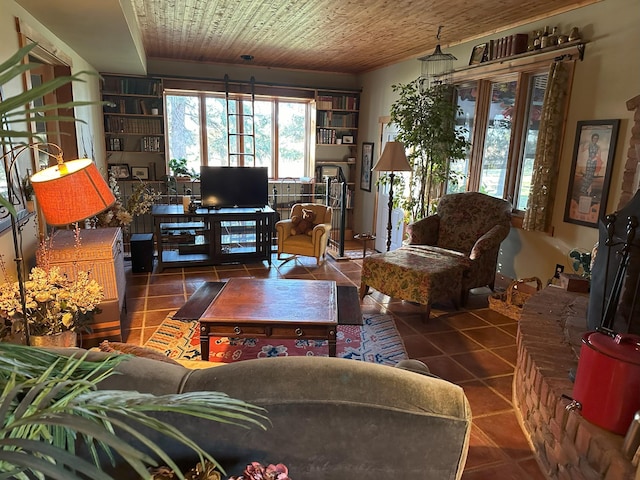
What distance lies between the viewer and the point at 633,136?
2920 millimetres

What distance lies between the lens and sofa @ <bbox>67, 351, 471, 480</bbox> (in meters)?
1.04

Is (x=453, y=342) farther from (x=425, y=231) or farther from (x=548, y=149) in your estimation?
(x=548, y=149)

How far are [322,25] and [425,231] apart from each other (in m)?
2.40

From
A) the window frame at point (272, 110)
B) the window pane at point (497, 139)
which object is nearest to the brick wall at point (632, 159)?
the window pane at point (497, 139)

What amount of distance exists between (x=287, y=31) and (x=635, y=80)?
10.8 ft

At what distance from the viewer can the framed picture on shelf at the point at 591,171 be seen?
3381 mm

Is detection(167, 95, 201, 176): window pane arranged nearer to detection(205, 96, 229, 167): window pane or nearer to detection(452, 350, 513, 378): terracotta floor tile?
detection(205, 96, 229, 167): window pane

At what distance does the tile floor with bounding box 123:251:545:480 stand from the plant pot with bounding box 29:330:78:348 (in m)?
0.88

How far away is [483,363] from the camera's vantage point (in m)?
3.00

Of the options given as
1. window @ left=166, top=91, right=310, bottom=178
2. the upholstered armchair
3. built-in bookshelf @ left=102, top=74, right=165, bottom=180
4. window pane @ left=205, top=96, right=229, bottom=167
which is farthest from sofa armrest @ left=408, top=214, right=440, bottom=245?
built-in bookshelf @ left=102, top=74, right=165, bottom=180

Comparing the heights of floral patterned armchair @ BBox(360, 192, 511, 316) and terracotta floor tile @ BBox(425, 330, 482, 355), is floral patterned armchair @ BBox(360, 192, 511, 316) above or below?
→ above

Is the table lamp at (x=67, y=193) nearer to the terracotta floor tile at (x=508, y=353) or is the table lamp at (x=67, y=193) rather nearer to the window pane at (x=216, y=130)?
the terracotta floor tile at (x=508, y=353)

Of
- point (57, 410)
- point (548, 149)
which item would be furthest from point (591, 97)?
point (57, 410)

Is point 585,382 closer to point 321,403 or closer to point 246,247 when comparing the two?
point 321,403
